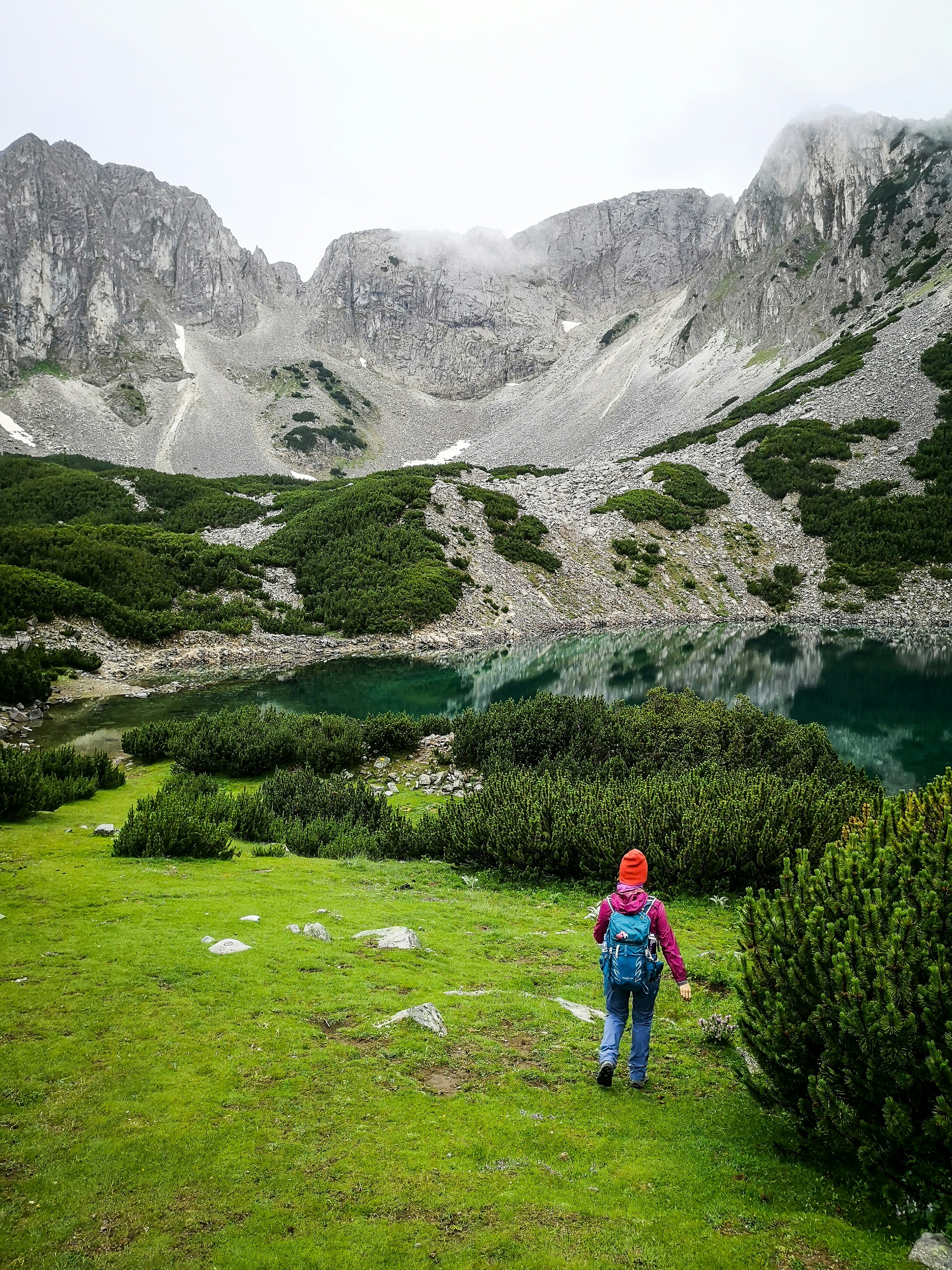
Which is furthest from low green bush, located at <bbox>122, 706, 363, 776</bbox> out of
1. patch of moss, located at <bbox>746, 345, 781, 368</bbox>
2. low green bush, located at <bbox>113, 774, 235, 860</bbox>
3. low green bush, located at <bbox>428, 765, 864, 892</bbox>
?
patch of moss, located at <bbox>746, 345, 781, 368</bbox>

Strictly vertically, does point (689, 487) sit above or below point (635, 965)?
above

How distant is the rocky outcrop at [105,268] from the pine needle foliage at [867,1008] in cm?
16540

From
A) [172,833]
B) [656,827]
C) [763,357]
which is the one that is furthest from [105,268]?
[656,827]

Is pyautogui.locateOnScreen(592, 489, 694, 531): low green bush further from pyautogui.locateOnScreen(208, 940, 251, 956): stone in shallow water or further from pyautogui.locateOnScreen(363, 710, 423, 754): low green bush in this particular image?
pyautogui.locateOnScreen(208, 940, 251, 956): stone in shallow water

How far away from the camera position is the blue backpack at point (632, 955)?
591 cm

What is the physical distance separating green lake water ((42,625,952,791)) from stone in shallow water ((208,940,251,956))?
16.7m

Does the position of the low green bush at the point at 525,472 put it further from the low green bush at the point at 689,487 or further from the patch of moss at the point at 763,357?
the patch of moss at the point at 763,357

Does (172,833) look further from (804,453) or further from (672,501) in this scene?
(804,453)

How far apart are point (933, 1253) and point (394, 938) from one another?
5867 millimetres

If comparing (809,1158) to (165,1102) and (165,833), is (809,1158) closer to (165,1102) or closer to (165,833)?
(165,1102)

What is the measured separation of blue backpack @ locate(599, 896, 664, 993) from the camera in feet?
19.4

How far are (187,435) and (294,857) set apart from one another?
141 m

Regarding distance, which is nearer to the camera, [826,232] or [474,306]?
[826,232]

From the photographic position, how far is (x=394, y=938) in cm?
841
